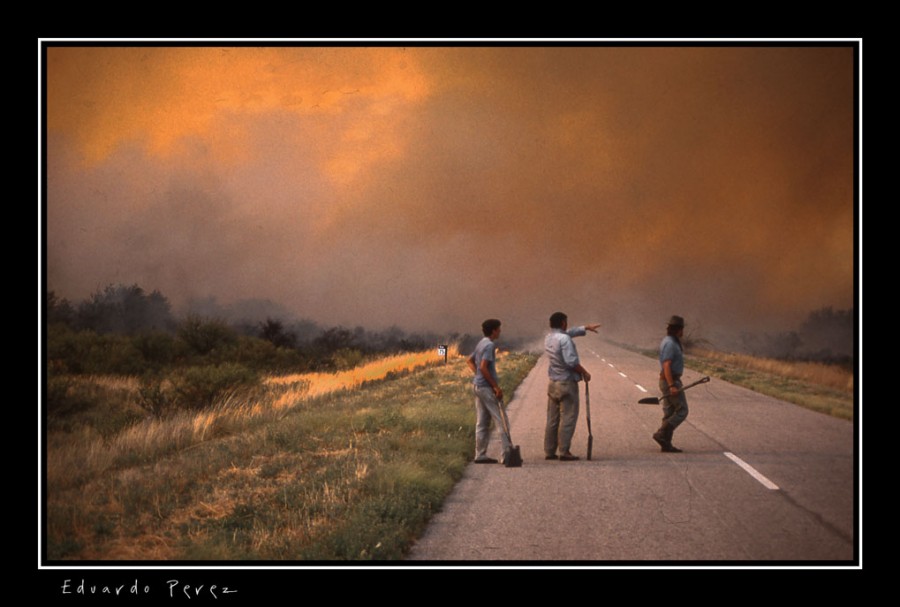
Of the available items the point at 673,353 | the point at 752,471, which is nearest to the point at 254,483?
the point at 673,353

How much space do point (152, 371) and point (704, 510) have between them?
2325 cm

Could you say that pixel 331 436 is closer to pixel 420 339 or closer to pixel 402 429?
pixel 402 429

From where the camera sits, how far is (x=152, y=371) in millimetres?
24766

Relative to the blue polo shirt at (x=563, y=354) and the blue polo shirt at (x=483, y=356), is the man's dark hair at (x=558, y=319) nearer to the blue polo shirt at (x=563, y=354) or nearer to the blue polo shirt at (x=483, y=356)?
the blue polo shirt at (x=563, y=354)

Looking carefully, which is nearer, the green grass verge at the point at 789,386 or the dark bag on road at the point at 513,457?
the dark bag on road at the point at 513,457

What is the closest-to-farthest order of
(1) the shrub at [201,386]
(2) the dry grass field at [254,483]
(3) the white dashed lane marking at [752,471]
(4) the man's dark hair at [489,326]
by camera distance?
(2) the dry grass field at [254,483] < (3) the white dashed lane marking at [752,471] < (4) the man's dark hair at [489,326] < (1) the shrub at [201,386]

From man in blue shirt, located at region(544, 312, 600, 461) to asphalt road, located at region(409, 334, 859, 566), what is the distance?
0.46 m

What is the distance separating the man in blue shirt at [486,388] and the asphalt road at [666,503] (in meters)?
0.39

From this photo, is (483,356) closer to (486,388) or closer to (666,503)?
(486,388)

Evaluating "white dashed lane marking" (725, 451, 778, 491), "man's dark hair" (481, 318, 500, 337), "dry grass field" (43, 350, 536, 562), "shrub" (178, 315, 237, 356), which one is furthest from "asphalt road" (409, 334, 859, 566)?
"shrub" (178, 315, 237, 356)

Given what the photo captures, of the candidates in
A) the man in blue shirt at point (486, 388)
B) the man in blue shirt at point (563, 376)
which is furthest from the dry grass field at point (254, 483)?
the man in blue shirt at point (563, 376)

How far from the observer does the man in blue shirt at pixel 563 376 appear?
889 centimetres
